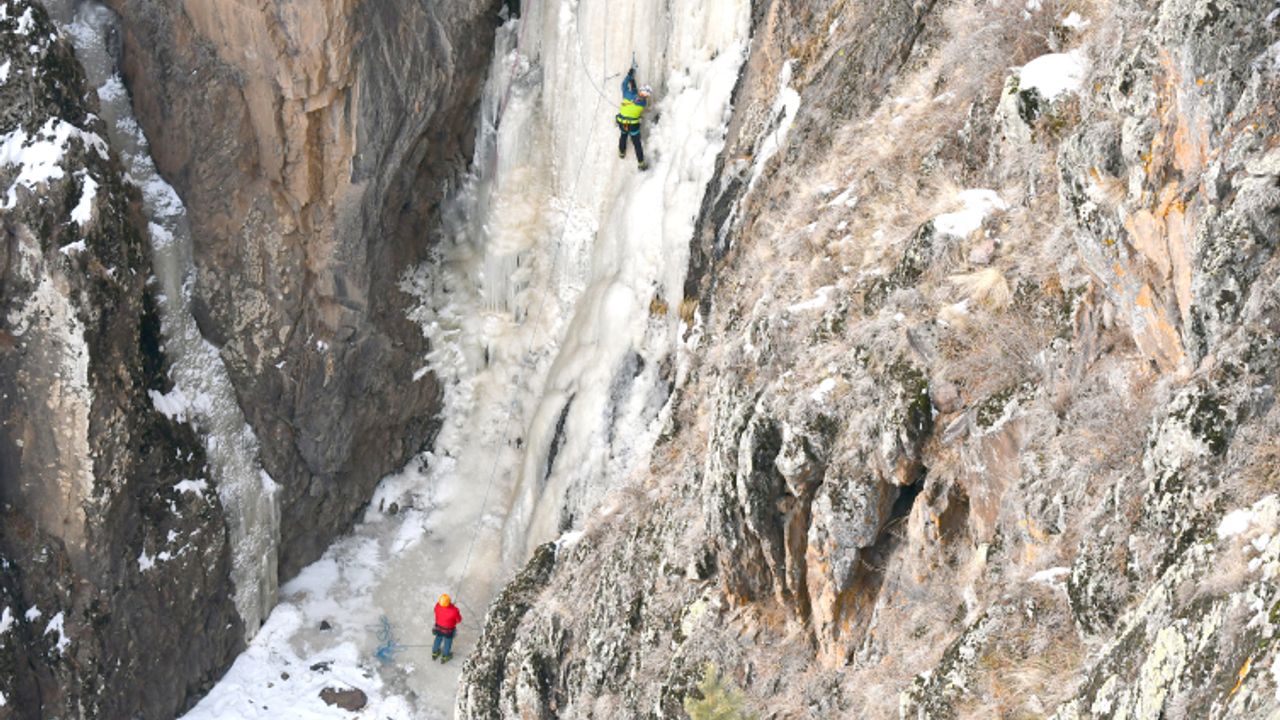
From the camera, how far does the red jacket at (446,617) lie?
59.8 ft

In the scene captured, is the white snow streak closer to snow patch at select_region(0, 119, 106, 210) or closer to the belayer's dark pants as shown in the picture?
snow patch at select_region(0, 119, 106, 210)

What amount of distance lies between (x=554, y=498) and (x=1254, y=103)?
14.1m

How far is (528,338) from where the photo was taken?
20.3 metres

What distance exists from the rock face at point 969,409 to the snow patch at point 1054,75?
0.10ft

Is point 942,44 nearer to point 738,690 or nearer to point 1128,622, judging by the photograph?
point 738,690

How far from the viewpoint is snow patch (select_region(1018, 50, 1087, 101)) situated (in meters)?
9.12

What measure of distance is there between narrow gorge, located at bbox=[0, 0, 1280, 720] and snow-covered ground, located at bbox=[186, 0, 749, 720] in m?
0.07

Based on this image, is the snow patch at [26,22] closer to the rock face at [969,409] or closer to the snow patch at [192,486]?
the snow patch at [192,486]

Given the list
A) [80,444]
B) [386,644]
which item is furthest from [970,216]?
[80,444]

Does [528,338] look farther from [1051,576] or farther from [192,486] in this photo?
[1051,576]

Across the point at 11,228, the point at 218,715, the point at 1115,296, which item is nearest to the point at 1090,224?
the point at 1115,296

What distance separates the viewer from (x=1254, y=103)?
5848mm

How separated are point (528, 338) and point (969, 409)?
42.0ft

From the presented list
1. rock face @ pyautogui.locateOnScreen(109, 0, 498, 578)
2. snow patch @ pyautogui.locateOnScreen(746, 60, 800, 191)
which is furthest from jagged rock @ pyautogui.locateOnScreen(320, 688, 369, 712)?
snow patch @ pyautogui.locateOnScreen(746, 60, 800, 191)
